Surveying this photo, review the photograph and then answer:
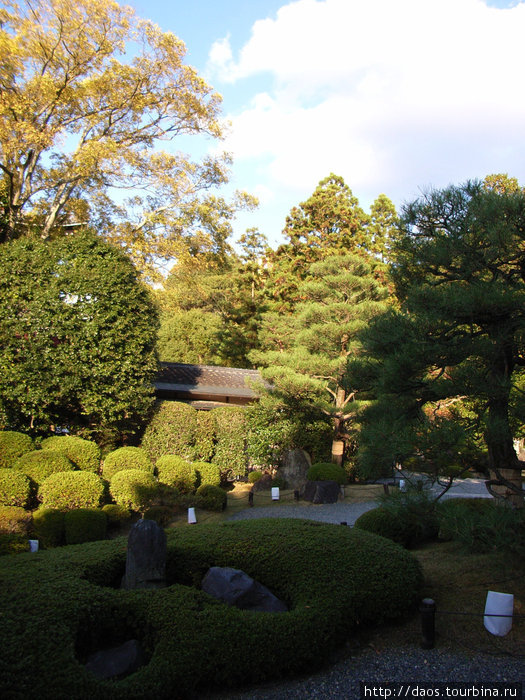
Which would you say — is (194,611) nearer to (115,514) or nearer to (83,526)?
(83,526)

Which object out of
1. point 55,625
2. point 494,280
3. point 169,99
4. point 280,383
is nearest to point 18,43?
point 169,99

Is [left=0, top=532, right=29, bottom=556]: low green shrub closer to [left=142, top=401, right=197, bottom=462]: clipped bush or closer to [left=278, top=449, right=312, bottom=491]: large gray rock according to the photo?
[left=142, top=401, right=197, bottom=462]: clipped bush

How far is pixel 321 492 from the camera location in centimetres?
1081

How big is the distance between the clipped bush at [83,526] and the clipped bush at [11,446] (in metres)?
1.51

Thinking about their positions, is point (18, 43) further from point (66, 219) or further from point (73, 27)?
point (66, 219)

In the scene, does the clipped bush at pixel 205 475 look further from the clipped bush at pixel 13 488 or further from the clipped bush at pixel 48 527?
the clipped bush at pixel 13 488

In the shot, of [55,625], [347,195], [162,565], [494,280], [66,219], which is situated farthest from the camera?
[347,195]

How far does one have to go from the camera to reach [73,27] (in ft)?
35.2

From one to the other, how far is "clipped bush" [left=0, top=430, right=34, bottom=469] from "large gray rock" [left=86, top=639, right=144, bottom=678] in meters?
5.41

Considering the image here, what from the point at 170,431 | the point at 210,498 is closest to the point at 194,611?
the point at 210,498

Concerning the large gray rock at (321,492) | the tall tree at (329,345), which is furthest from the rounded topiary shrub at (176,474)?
the tall tree at (329,345)

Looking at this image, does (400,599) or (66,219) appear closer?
(400,599)

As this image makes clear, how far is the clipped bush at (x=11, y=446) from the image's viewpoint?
780 cm

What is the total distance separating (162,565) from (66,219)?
11.4 meters
